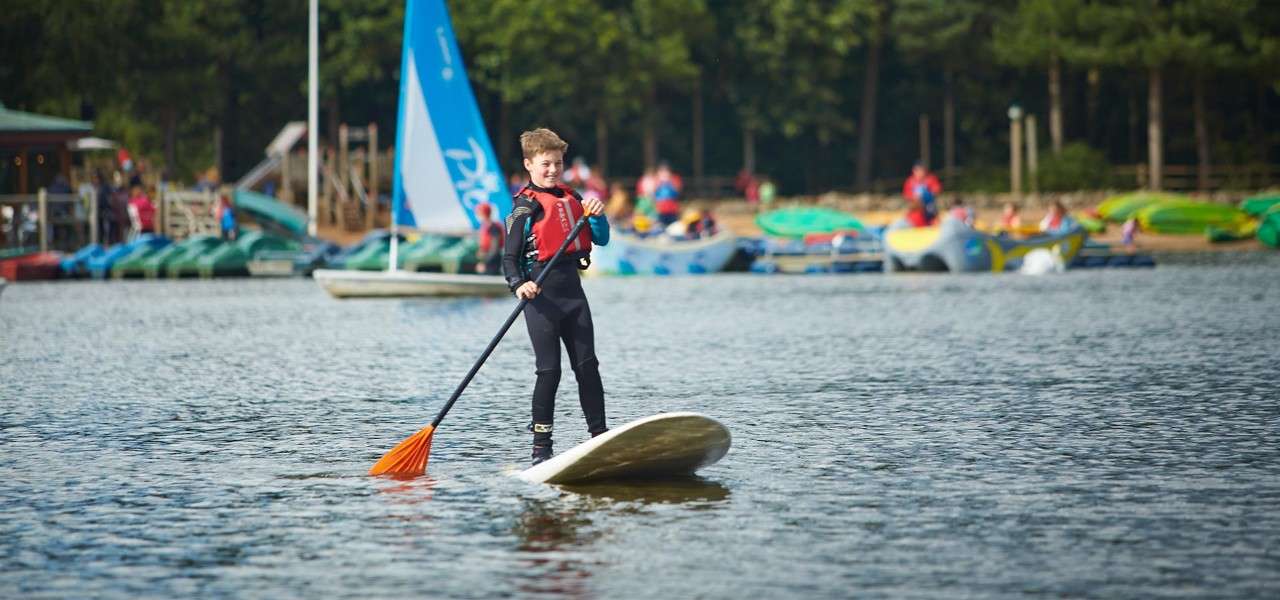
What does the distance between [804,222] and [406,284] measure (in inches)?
974

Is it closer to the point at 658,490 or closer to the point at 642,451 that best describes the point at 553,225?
the point at 642,451

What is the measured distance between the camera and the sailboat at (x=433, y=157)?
102 feet

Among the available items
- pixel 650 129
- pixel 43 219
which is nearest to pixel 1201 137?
pixel 650 129

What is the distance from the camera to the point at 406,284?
1212 inches

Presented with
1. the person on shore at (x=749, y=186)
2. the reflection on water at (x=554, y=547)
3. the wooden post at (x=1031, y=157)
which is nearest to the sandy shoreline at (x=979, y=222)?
the person on shore at (x=749, y=186)

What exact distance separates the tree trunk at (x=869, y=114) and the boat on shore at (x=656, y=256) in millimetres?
33841

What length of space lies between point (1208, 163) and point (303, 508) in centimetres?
6240

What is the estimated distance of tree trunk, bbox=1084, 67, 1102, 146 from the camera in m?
75.1

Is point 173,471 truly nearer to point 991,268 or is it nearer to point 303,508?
point 303,508

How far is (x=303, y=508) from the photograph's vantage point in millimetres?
9641

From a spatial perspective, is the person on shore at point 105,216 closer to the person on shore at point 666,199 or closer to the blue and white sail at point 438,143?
the person on shore at point 666,199

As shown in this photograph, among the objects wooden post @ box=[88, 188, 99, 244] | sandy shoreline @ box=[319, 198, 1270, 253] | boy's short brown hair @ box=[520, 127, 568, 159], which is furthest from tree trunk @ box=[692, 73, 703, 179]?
boy's short brown hair @ box=[520, 127, 568, 159]

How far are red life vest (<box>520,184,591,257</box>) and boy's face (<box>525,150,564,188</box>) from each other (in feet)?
0.24

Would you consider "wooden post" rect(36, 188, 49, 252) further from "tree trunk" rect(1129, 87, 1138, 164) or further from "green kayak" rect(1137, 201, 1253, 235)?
"tree trunk" rect(1129, 87, 1138, 164)
